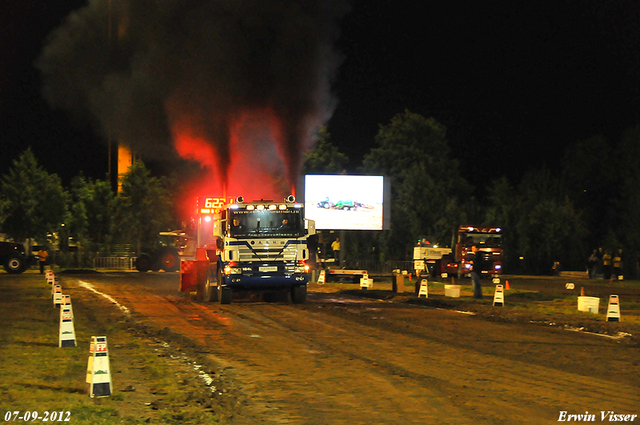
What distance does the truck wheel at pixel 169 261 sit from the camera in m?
48.6

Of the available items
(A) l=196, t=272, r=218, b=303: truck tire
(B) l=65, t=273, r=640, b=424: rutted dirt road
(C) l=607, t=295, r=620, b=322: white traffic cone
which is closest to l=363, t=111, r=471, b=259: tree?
(A) l=196, t=272, r=218, b=303: truck tire

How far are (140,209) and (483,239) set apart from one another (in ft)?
119

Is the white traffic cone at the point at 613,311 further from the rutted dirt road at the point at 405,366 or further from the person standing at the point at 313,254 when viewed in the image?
the person standing at the point at 313,254

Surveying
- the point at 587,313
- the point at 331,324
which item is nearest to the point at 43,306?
the point at 331,324

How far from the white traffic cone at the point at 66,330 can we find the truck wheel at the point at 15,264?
32414 mm

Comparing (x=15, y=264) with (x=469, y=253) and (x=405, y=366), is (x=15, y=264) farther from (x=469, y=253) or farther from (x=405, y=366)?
(x=405, y=366)

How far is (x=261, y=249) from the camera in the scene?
885 inches

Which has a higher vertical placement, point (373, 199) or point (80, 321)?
point (373, 199)

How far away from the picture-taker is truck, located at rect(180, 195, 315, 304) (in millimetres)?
22359

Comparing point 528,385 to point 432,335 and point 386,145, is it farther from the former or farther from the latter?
point 386,145

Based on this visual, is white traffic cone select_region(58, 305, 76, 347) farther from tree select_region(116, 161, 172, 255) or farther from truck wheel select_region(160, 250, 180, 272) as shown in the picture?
tree select_region(116, 161, 172, 255)

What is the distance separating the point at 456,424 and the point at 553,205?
191 ft

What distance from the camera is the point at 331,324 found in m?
17.6

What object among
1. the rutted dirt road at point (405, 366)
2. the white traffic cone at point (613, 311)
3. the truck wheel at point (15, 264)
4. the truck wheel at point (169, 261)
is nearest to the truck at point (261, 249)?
the rutted dirt road at point (405, 366)
